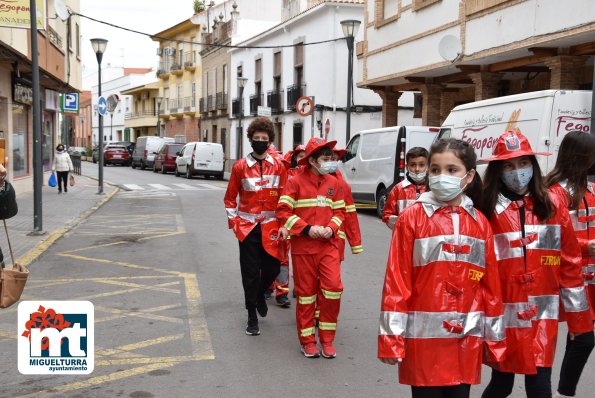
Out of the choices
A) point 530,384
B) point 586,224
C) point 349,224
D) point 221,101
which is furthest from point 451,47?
point 221,101

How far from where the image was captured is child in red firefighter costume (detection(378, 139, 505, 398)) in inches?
119

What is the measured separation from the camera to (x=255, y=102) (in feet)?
127

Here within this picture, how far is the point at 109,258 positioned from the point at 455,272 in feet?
25.5

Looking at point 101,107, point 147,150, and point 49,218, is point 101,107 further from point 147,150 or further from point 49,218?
point 147,150

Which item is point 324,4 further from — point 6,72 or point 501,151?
point 501,151

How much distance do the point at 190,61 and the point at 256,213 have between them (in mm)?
49289

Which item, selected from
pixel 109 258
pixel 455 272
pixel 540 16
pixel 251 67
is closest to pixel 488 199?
pixel 455 272

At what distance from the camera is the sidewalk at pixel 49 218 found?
1032 cm

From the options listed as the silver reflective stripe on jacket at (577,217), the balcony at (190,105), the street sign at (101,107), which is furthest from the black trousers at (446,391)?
the balcony at (190,105)

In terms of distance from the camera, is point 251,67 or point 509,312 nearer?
point 509,312

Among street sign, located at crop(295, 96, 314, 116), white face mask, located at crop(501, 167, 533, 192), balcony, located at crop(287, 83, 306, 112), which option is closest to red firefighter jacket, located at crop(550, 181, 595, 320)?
white face mask, located at crop(501, 167, 533, 192)

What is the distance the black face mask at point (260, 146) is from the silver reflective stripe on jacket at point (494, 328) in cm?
337

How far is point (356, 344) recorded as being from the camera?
18.6 ft

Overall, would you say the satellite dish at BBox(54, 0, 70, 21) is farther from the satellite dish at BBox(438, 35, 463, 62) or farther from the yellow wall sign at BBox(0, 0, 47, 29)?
the satellite dish at BBox(438, 35, 463, 62)
